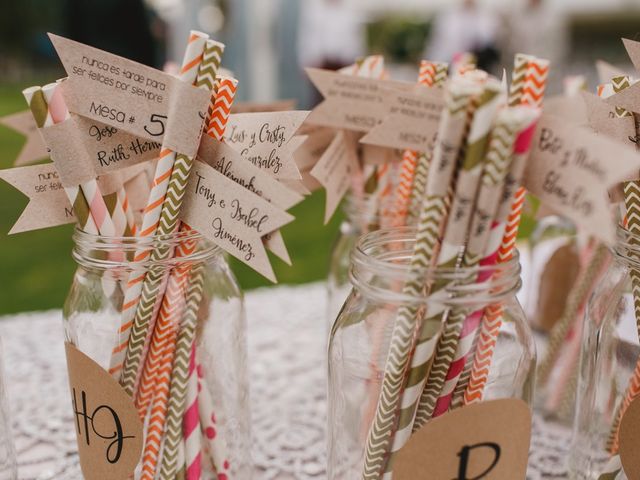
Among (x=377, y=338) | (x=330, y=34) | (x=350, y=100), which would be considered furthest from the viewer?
(x=330, y=34)

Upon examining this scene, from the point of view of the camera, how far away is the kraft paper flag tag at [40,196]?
0.47 metres

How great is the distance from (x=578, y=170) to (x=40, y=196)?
1.16ft

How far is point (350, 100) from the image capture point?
590 millimetres

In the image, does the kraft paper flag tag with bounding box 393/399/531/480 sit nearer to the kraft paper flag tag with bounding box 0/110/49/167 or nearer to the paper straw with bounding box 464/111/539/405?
the paper straw with bounding box 464/111/539/405

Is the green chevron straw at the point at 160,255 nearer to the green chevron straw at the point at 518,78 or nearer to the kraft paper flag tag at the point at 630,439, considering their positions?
the green chevron straw at the point at 518,78

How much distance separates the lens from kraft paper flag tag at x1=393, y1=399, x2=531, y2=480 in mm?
421

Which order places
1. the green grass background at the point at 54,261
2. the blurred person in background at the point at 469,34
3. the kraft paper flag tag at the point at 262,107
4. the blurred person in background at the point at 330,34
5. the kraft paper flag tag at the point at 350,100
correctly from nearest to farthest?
the kraft paper flag tag at the point at 350,100, the kraft paper flag tag at the point at 262,107, the green grass background at the point at 54,261, the blurred person in background at the point at 330,34, the blurred person in background at the point at 469,34

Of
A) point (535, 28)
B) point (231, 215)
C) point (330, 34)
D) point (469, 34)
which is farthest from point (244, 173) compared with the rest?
point (535, 28)

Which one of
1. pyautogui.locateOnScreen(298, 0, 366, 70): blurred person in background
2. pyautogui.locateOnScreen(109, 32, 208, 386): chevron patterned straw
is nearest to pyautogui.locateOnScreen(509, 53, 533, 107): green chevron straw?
pyautogui.locateOnScreen(109, 32, 208, 386): chevron patterned straw

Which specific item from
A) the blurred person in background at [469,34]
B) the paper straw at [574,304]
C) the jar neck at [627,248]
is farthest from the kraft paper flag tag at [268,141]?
the blurred person in background at [469,34]

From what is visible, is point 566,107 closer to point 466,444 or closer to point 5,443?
point 466,444

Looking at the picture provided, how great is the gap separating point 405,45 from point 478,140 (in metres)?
4.64

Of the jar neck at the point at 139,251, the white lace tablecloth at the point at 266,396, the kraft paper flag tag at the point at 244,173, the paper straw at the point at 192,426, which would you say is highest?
the kraft paper flag tag at the point at 244,173

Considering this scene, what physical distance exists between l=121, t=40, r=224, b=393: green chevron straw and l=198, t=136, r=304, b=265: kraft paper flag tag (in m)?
0.02
